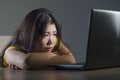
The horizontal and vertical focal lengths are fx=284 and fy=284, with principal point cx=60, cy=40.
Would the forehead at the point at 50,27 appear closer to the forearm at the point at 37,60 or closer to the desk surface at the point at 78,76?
the forearm at the point at 37,60

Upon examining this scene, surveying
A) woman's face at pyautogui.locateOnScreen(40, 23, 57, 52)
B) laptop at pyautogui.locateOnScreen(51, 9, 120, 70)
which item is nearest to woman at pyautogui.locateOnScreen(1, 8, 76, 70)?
woman's face at pyautogui.locateOnScreen(40, 23, 57, 52)

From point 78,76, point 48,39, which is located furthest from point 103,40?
point 48,39

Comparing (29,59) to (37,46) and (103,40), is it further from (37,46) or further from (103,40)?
(103,40)

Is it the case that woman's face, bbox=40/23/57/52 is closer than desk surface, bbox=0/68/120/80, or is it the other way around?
desk surface, bbox=0/68/120/80

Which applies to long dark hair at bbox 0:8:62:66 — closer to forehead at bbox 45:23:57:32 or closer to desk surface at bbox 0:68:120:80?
forehead at bbox 45:23:57:32

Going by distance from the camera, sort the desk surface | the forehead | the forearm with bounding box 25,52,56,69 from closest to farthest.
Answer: the desk surface, the forearm with bounding box 25,52,56,69, the forehead

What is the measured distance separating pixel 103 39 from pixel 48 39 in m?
0.38

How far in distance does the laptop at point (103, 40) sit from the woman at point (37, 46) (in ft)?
0.76

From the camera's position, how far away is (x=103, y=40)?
4.13 ft

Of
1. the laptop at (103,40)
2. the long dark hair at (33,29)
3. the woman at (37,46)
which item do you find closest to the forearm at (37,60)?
the woman at (37,46)

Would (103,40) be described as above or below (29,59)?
above

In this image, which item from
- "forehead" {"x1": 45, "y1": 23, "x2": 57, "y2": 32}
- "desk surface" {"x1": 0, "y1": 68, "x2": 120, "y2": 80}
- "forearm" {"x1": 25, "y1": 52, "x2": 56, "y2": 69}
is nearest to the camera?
"desk surface" {"x1": 0, "y1": 68, "x2": 120, "y2": 80}

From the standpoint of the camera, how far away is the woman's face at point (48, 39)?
1.54 metres

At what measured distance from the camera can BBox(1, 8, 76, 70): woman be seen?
1479 millimetres
